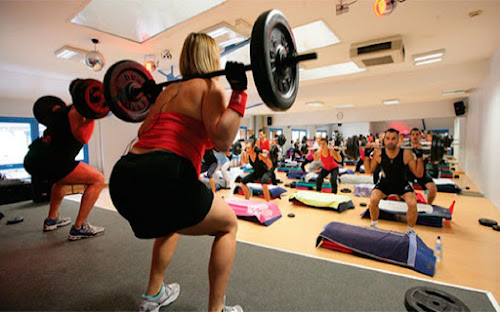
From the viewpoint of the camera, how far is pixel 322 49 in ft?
14.0

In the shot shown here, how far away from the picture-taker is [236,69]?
3.18 feet

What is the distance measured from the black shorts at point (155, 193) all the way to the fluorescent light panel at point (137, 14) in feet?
8.15

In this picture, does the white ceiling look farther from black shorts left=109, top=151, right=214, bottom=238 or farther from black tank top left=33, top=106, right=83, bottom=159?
black shorts left=109, top=151, right=214, bottom=238

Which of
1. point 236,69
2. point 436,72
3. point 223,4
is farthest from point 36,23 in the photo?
point 436,72

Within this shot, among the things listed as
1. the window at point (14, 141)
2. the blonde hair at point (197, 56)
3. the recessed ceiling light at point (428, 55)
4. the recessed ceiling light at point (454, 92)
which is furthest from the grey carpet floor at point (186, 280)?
the recessed ceiling light at point (454, 92)

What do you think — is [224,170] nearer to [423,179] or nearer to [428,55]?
[423,179]

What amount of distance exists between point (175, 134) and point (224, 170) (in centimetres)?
520

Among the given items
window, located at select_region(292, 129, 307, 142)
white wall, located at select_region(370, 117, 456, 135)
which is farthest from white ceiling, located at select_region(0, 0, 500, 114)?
window, located at select_region(292, 129, 307, 142)

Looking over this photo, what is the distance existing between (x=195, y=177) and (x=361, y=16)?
10.8 feet

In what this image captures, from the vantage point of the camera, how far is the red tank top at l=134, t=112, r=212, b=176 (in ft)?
3.29

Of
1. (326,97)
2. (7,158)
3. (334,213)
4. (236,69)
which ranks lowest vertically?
(334,213)

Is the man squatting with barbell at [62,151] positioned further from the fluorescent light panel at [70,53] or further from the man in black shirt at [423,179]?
the man in black shirt at [423,179]

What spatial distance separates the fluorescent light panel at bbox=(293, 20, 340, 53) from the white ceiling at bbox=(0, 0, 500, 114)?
165 mm

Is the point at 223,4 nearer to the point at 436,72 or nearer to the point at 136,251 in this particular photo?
the point at 136,251
